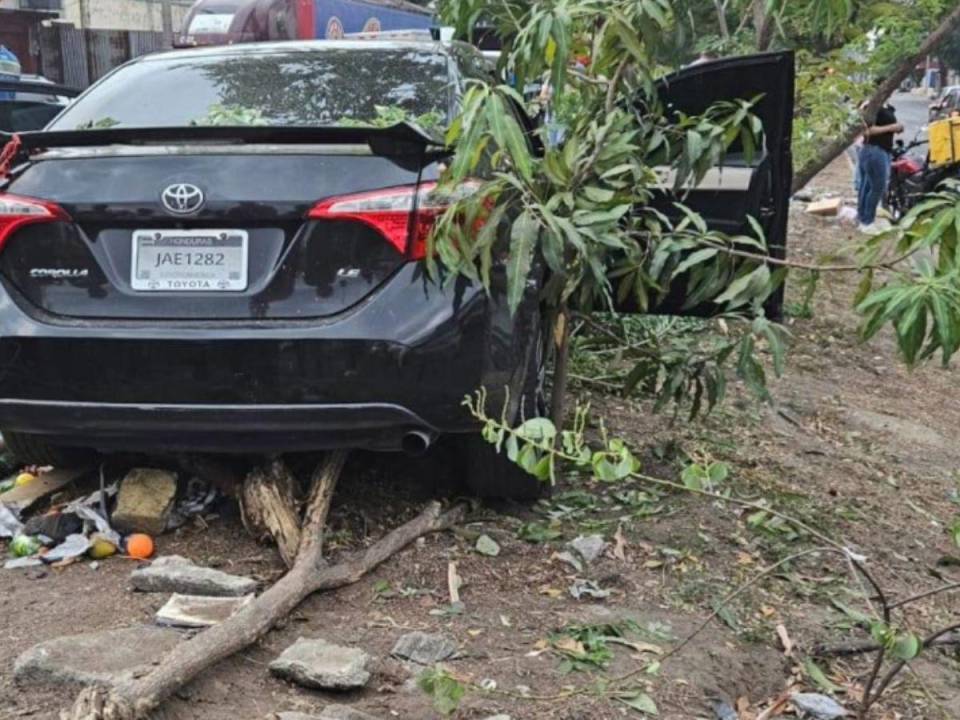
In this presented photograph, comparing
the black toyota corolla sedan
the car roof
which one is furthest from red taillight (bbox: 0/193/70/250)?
the car roof

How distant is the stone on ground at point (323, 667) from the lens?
9.27ft

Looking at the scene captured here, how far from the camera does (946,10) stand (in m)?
7.90

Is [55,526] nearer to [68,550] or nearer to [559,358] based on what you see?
[68,550]

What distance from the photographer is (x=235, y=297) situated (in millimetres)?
3438

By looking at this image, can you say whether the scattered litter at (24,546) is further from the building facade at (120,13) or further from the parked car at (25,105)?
the building facade at (120,13)

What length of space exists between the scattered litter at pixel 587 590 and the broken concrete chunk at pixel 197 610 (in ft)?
3.17

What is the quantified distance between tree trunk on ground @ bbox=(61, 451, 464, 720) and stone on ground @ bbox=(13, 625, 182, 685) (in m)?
0.12

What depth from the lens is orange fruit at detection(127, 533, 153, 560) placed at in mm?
3713

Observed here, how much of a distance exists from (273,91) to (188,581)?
5.92 ft

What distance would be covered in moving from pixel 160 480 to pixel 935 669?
2.57 meters

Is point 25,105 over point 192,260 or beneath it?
over

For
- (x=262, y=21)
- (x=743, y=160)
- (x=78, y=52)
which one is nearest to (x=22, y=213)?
(x=743, y=160)

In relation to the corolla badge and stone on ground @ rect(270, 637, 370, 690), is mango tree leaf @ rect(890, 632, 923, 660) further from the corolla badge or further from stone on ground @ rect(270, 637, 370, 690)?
the corolla badge

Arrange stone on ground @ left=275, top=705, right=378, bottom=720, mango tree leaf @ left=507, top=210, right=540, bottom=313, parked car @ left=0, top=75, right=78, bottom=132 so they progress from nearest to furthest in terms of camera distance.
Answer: stone on ground @ left=275, top=705, right=378, bottom=720
mango tree leaf @ left=507, top=210, right=540, bottom=313
parked car @ left=0, top=75, right=78, bottom=132
